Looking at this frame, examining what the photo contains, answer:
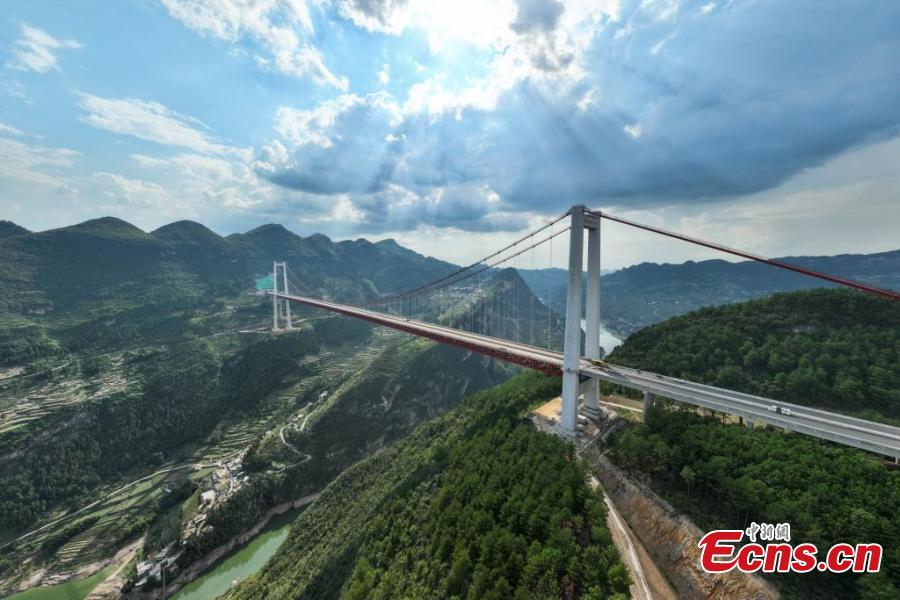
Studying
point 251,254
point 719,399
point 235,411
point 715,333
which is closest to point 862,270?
point 715,333

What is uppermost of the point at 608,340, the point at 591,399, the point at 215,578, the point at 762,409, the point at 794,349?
the point at 794,349

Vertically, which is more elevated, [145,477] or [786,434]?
[786,434]

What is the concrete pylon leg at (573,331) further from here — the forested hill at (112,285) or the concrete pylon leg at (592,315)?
the forested hill at (112,285)

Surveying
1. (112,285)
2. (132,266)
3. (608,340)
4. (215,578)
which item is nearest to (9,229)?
(132,266)

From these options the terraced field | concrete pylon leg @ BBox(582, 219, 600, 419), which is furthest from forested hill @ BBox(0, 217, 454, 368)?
concrete pylon leg @ BBox(582, 219, 600, 419)

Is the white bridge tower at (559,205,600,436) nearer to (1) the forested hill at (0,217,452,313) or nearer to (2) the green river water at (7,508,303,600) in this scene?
(2) the green river water at (7,508,303,600)

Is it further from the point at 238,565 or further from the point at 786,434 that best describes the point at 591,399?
the point at 238,565
